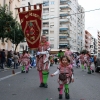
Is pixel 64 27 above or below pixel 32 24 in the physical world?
above

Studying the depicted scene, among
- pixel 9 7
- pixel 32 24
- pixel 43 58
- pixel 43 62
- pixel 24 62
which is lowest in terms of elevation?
pixel 24 62

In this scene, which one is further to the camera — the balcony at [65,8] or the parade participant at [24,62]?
the balcony at [65,8]

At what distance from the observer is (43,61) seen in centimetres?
894

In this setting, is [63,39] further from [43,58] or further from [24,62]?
[43,58]

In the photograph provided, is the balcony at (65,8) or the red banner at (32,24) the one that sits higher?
the balcony at (65,8)

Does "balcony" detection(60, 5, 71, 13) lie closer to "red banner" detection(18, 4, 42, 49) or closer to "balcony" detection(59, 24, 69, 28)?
"balcony" detection(59, 24, 69, 28)

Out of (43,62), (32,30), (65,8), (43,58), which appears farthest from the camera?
(65,8)

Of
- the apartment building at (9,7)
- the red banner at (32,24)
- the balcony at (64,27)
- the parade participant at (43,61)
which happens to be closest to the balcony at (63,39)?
the balcony at (64,27)

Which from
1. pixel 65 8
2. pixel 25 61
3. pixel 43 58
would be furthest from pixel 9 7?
pixel 65 8

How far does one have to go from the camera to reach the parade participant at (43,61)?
29.0 ft

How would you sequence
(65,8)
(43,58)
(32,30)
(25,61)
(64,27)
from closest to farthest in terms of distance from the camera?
(43,58) < (32,30) < (25,61) < (64,27) < (65,8)

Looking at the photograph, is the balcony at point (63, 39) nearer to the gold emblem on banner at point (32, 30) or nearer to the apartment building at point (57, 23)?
the apartment building at point (57, 23)

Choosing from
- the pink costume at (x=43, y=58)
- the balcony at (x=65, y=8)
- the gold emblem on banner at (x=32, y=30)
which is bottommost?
the pink costume at (x=43, y=58)

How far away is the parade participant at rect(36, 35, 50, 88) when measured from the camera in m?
8.84
